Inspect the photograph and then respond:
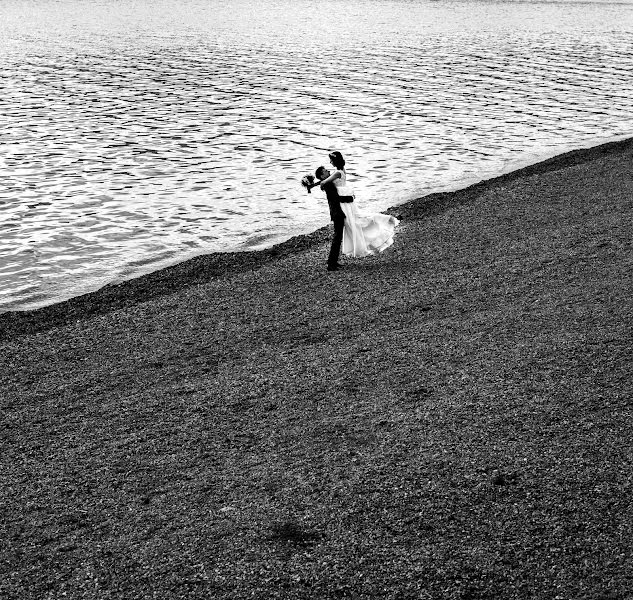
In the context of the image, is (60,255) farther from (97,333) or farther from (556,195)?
(556,195)

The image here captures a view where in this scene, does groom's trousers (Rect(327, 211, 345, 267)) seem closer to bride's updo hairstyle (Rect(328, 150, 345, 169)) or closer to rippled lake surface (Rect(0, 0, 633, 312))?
bride's updo hairstyle (Rect(328, 150, 345, 169))

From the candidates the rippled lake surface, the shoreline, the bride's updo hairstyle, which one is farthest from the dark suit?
the rippled lake surface

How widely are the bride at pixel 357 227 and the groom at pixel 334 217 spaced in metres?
0.05

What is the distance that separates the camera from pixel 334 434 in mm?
9062

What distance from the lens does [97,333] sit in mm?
12602

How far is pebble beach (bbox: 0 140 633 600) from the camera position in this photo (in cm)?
704

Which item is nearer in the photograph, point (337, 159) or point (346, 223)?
point (337, 159)

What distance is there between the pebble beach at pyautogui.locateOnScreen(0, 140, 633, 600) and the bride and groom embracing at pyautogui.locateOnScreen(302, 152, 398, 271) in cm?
51

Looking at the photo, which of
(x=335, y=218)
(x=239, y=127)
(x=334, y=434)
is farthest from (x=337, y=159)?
(x=239, y=127)

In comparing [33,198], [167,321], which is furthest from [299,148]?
[167,321]

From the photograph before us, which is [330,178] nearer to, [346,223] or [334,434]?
[346,223]

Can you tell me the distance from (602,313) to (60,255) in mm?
11655

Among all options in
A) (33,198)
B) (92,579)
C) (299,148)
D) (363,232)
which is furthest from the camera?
(299,148)

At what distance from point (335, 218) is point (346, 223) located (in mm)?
254
